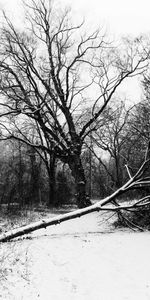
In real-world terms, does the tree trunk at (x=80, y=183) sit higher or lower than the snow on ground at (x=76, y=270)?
higher

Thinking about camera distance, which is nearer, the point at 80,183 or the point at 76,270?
the point at 76,270

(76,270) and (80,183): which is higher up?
(80,183)

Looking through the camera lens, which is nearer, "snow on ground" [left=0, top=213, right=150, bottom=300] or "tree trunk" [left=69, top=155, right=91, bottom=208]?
"snow on ground" [left=0, top=213, right=150, bottom=300]

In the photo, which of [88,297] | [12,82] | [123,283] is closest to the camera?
[88,297]

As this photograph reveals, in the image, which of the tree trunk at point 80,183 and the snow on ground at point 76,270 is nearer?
the snow on ground at point 76,270

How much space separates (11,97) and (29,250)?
40.6ft

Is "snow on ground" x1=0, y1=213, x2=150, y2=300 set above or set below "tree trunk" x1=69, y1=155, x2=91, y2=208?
below

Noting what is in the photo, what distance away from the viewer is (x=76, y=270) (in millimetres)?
7906

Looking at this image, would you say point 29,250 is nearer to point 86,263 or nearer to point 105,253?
point 86,263

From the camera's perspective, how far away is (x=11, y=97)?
1916 centimetres

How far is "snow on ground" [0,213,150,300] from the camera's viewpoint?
650 centimetres

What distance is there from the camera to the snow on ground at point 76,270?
256 inches

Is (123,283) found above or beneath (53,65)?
beneath

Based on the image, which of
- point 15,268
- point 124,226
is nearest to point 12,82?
point 124,226
